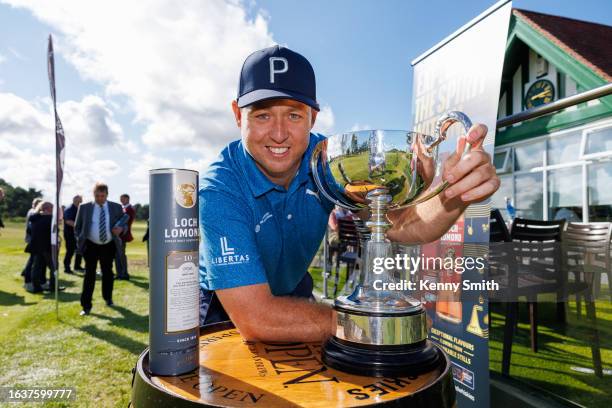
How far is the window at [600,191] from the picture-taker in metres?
7.34

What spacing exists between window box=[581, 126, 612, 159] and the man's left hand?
7526 millimetres

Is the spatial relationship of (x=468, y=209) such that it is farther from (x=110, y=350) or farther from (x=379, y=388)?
(x=110, y=350)

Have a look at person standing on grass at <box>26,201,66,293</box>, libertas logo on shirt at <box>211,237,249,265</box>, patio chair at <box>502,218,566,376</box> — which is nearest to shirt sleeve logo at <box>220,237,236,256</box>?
libertas logo on shirt at <box>211,237,249,265</box>

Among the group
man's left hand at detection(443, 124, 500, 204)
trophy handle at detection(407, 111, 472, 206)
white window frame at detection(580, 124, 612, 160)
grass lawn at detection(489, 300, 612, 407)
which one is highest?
white window frame at detection(580, 124, 612, 160)

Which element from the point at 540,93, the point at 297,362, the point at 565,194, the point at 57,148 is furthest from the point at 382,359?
the point at 540,93

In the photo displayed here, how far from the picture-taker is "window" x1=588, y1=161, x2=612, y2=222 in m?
7.34

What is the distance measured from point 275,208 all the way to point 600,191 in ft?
27.5

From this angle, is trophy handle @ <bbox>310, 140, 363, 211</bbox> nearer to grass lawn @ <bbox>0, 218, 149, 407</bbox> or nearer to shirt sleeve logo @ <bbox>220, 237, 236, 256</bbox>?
shirt sleeve logo @ <bbox>220, 237, 236, 256</bbox>

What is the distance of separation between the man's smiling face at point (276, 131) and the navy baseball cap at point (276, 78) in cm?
4

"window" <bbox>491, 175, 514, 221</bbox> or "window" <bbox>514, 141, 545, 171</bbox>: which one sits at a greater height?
"window" <bbox>514, 141, 545, 171</bbox>

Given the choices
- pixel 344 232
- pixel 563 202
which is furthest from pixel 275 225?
pixel 563 202

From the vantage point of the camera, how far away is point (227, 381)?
796mm

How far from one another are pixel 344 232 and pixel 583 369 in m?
3.20

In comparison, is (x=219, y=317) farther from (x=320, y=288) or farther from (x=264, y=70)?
(x=320, y=288)
